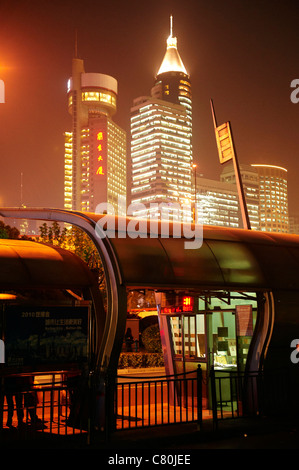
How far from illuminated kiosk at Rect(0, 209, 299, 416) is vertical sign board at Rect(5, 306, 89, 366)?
1.05 m

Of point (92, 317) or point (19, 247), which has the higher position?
point (19, 247)

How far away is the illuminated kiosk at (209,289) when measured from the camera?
10.9 meters

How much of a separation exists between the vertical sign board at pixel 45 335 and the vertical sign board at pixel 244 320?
13.1ft

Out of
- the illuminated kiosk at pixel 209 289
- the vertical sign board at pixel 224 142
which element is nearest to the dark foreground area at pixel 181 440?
the illuminated kiosk at pixel 209 289

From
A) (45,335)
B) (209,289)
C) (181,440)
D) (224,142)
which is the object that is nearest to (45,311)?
(45,335)

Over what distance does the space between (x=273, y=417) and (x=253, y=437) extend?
155 centimetres

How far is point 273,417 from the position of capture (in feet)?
40.2

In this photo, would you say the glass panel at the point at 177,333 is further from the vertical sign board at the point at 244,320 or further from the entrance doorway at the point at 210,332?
the vertical sign board at the point at 244,320

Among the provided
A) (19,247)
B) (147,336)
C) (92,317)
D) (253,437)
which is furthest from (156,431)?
(147,336)

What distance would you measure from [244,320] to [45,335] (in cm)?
500

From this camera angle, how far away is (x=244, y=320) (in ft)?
44.5

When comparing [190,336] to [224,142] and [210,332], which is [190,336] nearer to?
[210,332]
